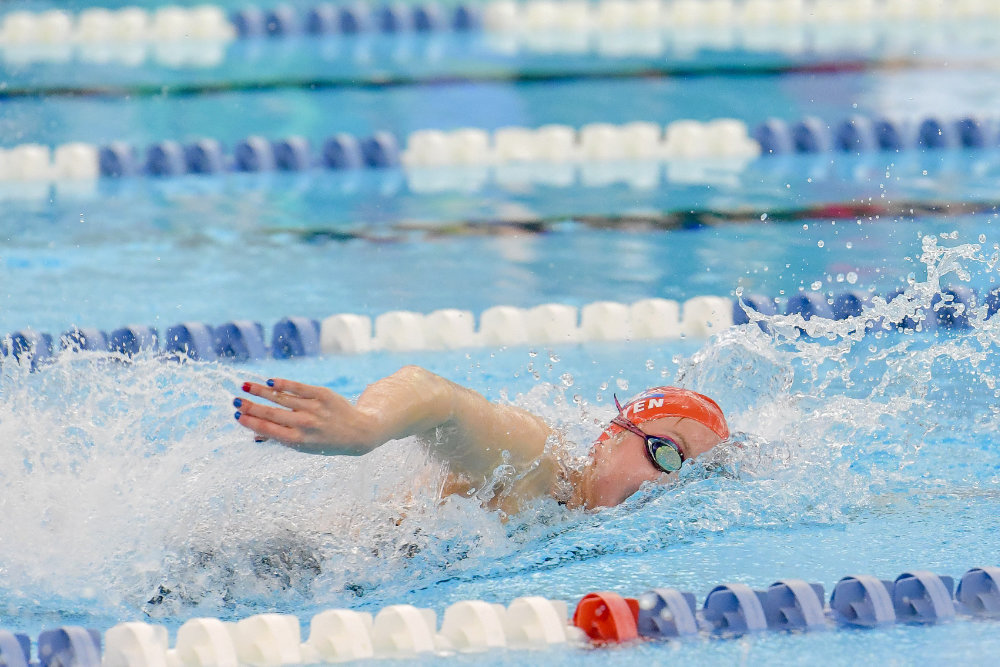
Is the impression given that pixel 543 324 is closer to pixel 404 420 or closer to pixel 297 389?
pixel 404 420


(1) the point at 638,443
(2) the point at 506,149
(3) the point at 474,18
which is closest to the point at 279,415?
(1) the point at 638,443

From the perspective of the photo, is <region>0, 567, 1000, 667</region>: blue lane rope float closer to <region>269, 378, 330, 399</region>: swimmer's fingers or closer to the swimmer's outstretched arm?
the swimmer's outstretched arm

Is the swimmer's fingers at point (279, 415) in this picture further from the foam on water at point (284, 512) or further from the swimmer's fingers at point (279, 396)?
the foam on water at point (284, 512)

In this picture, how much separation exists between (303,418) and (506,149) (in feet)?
14.4

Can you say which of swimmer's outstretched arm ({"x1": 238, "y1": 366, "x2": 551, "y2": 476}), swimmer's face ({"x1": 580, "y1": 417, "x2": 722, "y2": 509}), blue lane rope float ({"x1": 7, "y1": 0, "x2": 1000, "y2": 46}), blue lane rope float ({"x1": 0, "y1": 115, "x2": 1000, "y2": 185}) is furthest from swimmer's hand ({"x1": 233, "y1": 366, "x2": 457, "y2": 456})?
blue lane rope float ({"x1": 7, "y1": 0, "x2": 1000, "y2": 46})

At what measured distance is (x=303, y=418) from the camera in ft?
6.40

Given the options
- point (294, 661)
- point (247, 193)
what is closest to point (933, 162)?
point (247, 193)

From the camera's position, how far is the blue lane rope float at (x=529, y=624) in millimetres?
2137

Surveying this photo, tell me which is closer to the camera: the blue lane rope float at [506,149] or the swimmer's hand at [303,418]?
the swimmer's hand at [303,418]

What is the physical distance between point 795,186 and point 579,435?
2.95 metres

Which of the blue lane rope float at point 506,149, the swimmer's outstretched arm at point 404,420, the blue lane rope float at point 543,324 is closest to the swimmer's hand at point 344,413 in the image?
the swimmer's outstretched arm at point 404,420

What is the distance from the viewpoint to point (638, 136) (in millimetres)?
6211

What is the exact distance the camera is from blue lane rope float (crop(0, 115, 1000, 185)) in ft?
19.5

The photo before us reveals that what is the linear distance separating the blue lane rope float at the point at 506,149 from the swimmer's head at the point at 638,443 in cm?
319
